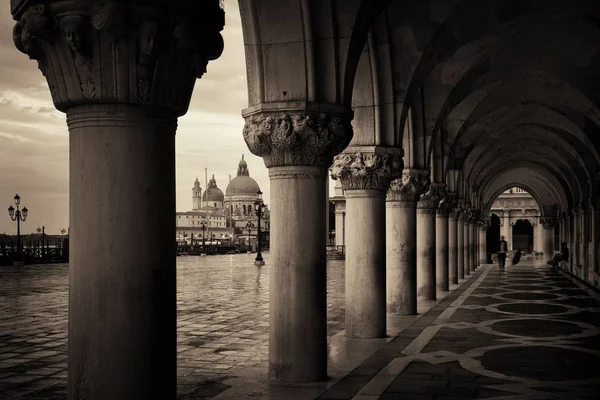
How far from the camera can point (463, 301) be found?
65.4ft

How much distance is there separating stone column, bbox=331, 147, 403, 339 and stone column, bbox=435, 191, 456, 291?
10.7 m

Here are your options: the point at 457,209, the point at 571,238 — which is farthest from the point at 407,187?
the point at 571,238

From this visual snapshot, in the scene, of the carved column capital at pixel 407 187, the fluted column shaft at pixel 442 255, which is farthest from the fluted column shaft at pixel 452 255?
the carved column capital at pixel 407 187

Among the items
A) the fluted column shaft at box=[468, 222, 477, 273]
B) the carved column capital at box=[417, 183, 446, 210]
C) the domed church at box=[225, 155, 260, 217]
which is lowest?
the fluted column shaft at box=[468, 222, 477, 273]

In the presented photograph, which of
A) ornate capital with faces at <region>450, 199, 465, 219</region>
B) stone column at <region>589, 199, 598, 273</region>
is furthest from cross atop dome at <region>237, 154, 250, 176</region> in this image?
stone column at <region>589, 199, 598, 273</region>

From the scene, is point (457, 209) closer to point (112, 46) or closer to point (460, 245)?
point (460, 245)

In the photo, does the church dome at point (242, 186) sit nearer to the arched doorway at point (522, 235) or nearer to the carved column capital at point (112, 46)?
the arched doorway at point (522, 235)

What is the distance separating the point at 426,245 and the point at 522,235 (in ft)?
212

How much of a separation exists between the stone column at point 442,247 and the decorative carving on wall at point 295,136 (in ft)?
47.8

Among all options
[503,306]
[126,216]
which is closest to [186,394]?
[126,216]

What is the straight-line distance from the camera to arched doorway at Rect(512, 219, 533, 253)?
81500 millimetres

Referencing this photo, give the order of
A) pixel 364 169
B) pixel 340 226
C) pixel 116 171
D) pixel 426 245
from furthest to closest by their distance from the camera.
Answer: pixel 340 226
pixel 426 245
pixel 364 169
pixel 116 171

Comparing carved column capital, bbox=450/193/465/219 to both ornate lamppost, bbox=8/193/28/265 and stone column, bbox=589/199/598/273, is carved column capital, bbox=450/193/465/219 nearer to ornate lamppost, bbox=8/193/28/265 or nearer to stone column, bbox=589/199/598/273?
stone column, bbox=589/199/598/273

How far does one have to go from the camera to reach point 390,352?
11.2 m
